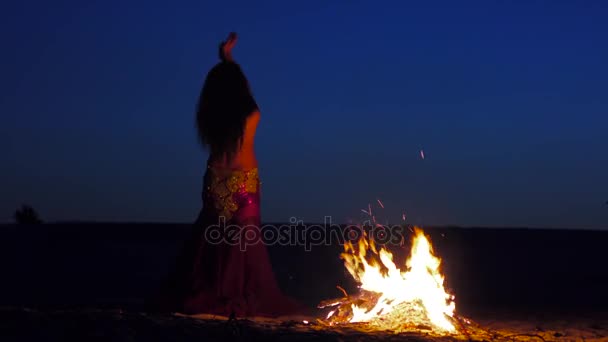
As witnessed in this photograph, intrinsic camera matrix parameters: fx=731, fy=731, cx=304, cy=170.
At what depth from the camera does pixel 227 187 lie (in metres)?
7.88

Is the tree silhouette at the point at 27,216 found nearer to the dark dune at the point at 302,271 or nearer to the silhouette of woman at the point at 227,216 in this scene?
the dark dune at the point at 302,271

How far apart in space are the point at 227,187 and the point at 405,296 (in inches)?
88.4

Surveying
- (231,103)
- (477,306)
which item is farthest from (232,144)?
(477,306)

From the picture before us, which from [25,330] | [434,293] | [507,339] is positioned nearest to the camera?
[25,330]

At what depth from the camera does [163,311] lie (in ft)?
25.2

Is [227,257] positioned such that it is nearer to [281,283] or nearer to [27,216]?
Result: [281,283]

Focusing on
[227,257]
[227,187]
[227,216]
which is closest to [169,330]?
[227,257]

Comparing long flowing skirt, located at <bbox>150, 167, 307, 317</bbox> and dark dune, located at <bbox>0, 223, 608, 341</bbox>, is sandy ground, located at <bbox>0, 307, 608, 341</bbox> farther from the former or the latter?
long flowing skirt, located at <bbox>150, 167, 307, 317</bbox>

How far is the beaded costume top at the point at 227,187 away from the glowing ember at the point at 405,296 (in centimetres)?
139

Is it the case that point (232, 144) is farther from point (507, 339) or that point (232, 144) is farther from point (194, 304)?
point (507, 339)

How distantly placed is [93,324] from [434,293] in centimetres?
311

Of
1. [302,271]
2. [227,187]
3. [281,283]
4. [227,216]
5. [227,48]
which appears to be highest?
[227,48]

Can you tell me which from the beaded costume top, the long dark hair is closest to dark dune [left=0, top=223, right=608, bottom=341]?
the beaded costume top

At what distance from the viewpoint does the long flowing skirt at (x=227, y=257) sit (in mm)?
7727
